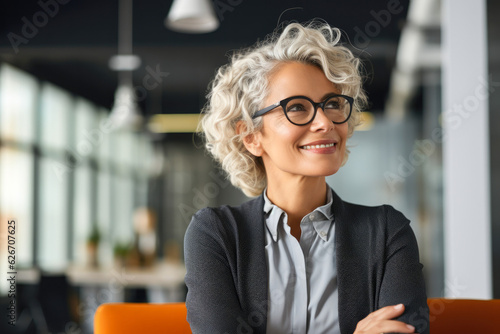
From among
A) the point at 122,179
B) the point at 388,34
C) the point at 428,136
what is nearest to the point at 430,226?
the point at 428,136

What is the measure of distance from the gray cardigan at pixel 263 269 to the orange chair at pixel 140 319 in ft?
0.56

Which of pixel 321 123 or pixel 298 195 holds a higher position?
pixel 321 123

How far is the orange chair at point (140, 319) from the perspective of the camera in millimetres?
1795

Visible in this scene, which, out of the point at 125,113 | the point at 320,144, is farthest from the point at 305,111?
the point at 125,113

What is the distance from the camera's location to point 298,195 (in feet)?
5.97

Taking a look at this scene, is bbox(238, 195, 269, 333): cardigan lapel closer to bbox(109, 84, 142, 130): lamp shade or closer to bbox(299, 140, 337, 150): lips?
bbox(299, 140, 337, 150): lips

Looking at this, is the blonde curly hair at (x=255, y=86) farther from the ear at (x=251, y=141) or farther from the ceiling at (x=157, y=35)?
the ceiling at (x=157, y=35)

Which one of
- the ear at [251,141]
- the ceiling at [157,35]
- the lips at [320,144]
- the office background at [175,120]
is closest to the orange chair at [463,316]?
the lips at [320,144]

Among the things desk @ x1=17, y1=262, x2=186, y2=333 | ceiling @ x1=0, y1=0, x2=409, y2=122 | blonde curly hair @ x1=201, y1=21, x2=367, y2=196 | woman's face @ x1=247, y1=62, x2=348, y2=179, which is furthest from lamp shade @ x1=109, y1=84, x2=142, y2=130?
woman's face @ x1=247, y1=62, x2=348, y2=179

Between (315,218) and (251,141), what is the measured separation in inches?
13.2

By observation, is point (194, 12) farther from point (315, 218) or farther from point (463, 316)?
point (463, 316)

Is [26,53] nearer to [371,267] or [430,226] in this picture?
[430,226]

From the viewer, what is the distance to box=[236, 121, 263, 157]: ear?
6.14ft

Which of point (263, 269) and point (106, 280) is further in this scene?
point (106, 280)
